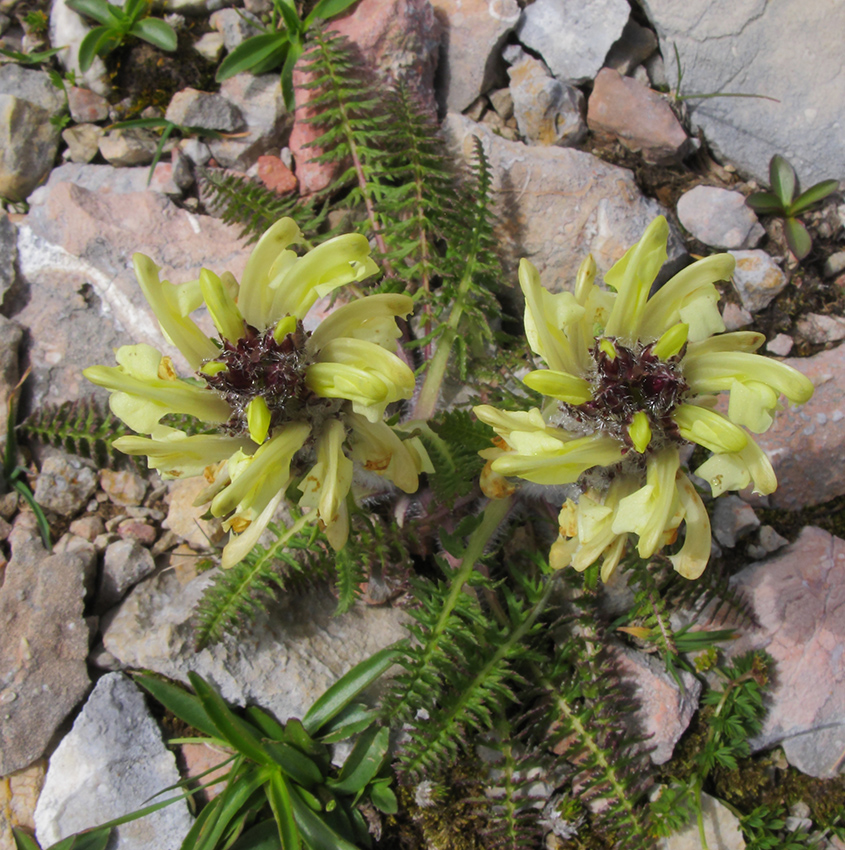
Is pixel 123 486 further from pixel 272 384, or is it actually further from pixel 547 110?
pixel 547 110

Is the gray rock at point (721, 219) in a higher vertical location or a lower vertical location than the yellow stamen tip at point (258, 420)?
higher

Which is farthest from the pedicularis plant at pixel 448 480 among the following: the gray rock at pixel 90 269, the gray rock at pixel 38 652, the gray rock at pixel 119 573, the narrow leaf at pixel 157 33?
the narrow leaf at pixel 157 33

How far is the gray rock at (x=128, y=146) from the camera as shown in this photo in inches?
186

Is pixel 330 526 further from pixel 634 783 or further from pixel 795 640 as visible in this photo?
pixel 795 640

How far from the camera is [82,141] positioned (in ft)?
15.7

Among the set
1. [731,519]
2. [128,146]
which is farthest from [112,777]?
[128,146]

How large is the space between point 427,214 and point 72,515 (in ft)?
9.17

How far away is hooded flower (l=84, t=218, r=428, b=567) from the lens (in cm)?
245

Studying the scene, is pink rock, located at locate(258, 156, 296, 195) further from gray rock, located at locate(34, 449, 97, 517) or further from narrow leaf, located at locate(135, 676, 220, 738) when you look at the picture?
narrow leaf, located at locate(135, 676, 220, 738)

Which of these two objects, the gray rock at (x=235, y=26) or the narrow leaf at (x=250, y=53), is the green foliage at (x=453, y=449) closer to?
the narrow leaf at (x=250, y=53)

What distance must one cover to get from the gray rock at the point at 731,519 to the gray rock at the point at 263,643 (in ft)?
6.24

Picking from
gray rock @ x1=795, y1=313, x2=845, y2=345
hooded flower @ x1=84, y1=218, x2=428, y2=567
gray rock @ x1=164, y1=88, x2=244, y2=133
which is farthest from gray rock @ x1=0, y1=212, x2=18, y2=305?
gray rock @ x1=795, y1=313, x2=845, y2=345

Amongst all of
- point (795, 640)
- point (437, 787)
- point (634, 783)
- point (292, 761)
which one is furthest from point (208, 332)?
point (795, 640)

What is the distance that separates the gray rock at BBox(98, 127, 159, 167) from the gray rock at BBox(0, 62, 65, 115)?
435 mm
